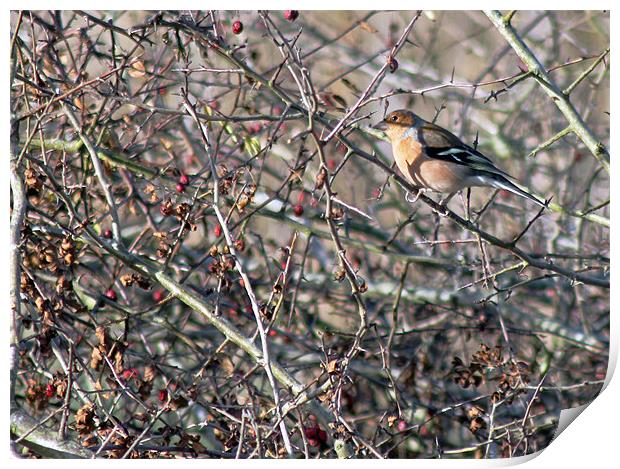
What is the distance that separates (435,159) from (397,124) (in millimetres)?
257

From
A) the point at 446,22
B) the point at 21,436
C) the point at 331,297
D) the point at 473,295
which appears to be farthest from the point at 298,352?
the point at 446,22

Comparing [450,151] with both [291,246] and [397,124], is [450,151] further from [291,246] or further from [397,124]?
[291,246]

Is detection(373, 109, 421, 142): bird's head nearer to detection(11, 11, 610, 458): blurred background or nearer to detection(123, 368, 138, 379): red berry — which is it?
detection(11, 11, 610, 458): blurred background

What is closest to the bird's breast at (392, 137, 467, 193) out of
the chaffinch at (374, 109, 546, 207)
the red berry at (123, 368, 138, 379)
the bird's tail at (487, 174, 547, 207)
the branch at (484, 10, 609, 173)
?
the chaffinch at (374, 109, 546, 207)

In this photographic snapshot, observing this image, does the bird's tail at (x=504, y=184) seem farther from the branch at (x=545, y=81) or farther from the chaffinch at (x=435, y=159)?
the branch at (x=545, y=81)

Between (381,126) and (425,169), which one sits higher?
(381,126)

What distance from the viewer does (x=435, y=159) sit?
3.71 metres

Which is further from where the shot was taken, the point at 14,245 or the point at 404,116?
the point at 404,116

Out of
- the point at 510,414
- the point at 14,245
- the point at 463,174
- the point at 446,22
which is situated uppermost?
the point at 446,22

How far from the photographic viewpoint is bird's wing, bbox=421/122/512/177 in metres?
3.66

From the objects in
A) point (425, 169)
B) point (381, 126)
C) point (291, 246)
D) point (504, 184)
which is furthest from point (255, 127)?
point (291, 246)
